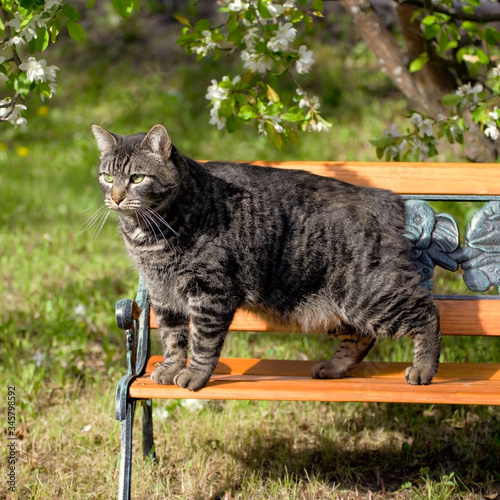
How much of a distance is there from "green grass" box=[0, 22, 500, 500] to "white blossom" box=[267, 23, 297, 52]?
1742 mm

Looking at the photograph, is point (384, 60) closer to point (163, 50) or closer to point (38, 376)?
point (38, 376)

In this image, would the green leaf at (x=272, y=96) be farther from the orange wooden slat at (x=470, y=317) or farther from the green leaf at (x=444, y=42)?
the orange wooden slat at (x=470, y=317)

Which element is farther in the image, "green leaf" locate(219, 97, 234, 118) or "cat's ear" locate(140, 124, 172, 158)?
"green leaf" locate(219, 97, 234, 118)

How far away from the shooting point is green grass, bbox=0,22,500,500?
2.95 metres

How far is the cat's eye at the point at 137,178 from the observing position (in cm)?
267

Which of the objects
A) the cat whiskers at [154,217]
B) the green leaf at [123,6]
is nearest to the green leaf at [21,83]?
the green leaf at [123,6]

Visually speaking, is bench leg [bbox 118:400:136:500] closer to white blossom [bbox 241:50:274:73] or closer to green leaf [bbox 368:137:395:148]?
white blossom [bbox 241:50:274:73]

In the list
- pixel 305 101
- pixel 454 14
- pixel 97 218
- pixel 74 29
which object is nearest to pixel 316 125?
pixel 305 101

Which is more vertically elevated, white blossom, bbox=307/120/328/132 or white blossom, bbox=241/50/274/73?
white blossom, bbox=241/50/274/73

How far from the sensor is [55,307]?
4.42 m

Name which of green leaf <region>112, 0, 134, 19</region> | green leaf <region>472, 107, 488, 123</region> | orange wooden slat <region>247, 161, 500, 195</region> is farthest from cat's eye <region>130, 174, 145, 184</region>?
green leaf <region>472, 107, 488, 123</region>

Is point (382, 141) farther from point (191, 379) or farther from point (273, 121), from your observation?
point (191, 379)

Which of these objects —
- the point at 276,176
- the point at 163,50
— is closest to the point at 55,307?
the point at 276,176

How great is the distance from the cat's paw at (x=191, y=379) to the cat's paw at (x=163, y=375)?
79 mm
